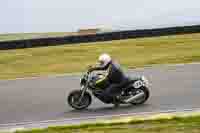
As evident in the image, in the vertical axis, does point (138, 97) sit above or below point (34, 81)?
above

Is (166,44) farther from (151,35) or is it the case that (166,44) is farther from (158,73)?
(158,73)

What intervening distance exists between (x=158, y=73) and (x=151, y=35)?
12.2 metres

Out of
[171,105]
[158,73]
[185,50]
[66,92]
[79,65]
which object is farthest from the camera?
[185,50]

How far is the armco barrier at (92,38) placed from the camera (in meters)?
26.9

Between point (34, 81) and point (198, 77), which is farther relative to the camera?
point (34, 81)

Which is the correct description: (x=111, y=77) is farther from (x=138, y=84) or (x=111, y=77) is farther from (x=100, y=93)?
(x=138, y=84)

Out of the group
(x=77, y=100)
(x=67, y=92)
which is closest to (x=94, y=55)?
(x=67, y=92)

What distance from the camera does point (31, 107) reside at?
41.8 feet

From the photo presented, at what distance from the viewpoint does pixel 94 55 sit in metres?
25.5

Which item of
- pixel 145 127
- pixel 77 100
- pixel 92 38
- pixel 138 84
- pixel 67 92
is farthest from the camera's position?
pixel 92 38

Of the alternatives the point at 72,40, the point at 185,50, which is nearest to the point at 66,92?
the point at 185,50

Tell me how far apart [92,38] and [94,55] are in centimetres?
275

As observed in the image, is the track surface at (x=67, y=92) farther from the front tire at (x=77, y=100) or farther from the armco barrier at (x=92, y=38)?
the armco barrier at (x=92, y=38)

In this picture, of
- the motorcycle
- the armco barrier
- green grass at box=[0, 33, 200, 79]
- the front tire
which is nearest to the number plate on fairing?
the motorcycle
